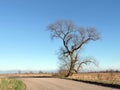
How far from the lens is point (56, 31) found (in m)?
64.4

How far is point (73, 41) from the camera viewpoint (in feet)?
211

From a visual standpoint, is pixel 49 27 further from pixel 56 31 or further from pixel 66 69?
pixel 66 69

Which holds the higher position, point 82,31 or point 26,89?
point 82,31

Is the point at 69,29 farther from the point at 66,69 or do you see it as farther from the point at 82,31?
the point at 66,69

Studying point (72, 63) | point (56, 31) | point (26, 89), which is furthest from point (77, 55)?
point (26, 89)

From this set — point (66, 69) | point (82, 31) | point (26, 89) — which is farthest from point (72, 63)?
point (26, 89)

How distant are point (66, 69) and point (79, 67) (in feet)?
8.64

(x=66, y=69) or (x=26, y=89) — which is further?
(x=66, y=69)

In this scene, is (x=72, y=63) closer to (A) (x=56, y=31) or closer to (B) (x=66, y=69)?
(B) (x=66, y=69)

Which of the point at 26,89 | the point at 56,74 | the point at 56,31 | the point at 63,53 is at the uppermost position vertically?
the point at 56,31

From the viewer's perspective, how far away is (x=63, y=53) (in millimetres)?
64875

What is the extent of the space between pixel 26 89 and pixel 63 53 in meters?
37.3

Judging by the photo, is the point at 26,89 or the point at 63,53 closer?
the point at 26,89

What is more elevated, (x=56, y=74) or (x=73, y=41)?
(x=73, y=41)
